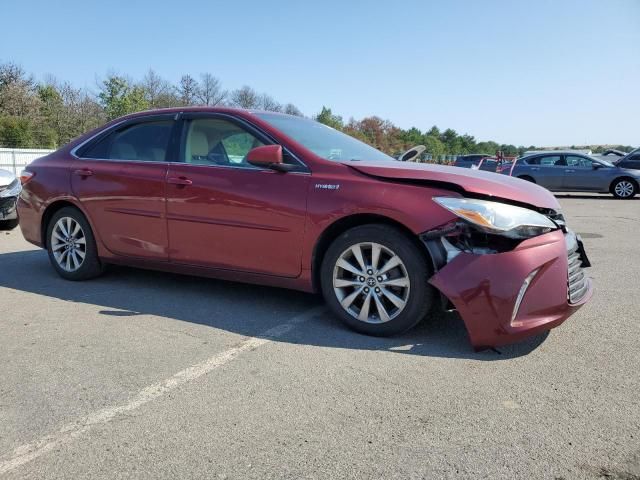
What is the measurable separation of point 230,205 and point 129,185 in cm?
118

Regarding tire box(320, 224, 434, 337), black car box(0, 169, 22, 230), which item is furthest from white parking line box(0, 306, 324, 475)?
black car box(0, 169, 22, 230)

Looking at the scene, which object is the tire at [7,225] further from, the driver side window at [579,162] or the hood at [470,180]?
the driver side window at [579,162]

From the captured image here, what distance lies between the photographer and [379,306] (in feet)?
12.2

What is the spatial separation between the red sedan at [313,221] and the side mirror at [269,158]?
0.01 metres

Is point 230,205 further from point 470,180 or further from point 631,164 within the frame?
point 631,164

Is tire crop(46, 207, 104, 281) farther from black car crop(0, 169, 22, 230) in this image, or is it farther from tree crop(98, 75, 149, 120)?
tree crop(98, 75, 149, 120)

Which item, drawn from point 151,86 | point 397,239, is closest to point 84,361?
point 397,239

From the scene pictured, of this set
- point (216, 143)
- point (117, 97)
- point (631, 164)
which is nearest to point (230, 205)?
point (216, 143)

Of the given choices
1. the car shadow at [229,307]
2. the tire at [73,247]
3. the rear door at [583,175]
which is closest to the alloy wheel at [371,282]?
the car shadow at [229,307]

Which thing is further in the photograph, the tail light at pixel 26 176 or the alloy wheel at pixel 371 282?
the tail light at pixel 26 176

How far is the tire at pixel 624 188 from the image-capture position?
1645 cm

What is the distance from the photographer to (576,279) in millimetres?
3561

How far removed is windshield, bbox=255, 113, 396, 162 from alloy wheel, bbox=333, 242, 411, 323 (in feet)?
2.71

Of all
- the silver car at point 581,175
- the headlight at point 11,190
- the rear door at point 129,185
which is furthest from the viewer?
the silver car at point 581,175
